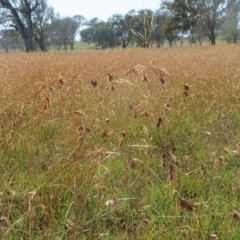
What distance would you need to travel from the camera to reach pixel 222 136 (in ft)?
6.90

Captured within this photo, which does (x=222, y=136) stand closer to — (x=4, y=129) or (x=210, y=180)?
(x=210, y=180)

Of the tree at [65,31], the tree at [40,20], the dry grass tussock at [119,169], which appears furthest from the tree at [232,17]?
the dry grass tussock at [119,169]

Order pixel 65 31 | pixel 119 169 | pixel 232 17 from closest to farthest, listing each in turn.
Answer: pixel 119 169 → pixel 232 17 → pixel 65 31

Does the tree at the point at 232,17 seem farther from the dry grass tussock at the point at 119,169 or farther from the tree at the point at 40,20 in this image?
the dry grass tussock at the point at 119,169

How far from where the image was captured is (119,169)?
1.80 metres

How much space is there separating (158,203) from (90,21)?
71.5 m

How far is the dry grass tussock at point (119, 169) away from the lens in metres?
1.13

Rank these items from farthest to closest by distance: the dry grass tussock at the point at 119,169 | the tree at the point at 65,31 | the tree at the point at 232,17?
the tree at the point at 65,31, the tree at the point at 232,17, the dry grass tussock at the point at 119,169

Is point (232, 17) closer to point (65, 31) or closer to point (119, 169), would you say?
point (119, 169)

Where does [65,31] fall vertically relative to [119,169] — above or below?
above

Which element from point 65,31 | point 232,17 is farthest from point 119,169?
point 65,31

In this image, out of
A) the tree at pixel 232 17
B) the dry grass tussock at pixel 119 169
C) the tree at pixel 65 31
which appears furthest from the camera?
the tree at pixel 65 31

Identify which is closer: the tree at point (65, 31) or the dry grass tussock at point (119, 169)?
the dry grass tussock at point (119, 169)

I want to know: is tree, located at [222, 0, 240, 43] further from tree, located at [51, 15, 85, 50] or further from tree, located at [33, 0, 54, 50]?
tree, located at [51, 15, 85, 50]
